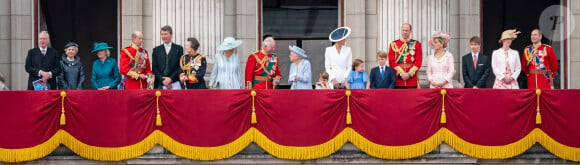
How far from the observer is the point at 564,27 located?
930 inches

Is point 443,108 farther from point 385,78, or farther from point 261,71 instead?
point 261,71

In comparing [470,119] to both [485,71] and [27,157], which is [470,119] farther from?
[27,157]

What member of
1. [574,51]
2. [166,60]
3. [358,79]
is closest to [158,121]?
[166,60]

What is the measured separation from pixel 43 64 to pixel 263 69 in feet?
13.2

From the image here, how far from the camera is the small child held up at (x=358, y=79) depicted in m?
19.0

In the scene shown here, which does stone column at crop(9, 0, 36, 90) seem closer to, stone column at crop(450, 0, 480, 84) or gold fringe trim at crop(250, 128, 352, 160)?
gold fringe trim at crop(250, 128, 352, 160)

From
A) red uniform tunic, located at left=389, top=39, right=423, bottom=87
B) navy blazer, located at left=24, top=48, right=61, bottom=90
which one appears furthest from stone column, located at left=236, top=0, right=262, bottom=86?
navy blazer, located at left=24, top=48, right=61, bottom=90

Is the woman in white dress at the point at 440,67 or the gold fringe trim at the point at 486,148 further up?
the woman in white dress at the point at 440,67

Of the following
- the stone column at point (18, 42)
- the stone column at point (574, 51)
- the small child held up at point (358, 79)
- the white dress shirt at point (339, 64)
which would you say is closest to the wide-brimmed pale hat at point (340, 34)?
the white dress shirt at point (339, 64)

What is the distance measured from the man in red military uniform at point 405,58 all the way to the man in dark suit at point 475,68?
0.99 m

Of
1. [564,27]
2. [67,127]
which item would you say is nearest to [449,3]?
[564,27]

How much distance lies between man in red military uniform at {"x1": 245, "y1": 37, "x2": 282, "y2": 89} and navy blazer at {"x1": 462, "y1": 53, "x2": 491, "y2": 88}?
3.53 m

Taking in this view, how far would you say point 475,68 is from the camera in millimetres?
19625

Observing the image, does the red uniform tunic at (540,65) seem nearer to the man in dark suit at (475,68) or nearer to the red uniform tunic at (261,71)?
the man in dark suit at (475,68)
